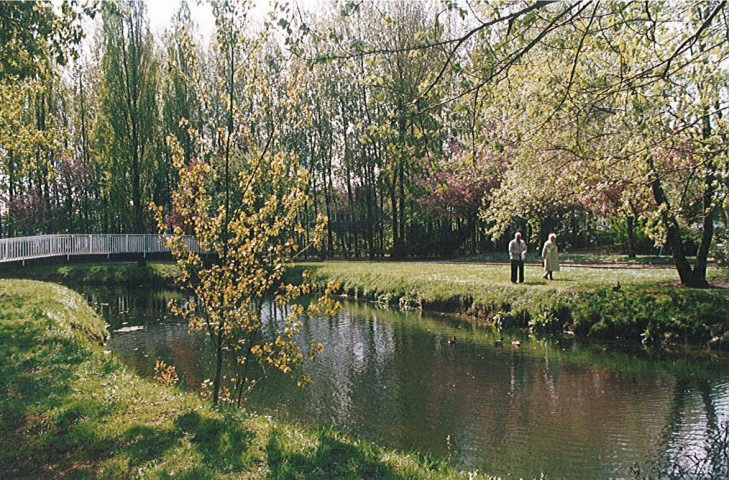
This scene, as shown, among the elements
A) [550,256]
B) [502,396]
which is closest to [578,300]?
[550,256]

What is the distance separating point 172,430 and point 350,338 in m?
8.84

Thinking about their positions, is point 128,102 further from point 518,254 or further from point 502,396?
point 502,396

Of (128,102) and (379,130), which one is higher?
(128,102)

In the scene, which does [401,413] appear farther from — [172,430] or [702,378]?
[702,378]

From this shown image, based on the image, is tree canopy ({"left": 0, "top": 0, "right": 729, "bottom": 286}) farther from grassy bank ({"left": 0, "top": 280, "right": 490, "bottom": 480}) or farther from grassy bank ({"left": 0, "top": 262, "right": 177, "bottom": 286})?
grassy bank ({"left": 0, "top": 262, "right": 177, "bottom": 286})

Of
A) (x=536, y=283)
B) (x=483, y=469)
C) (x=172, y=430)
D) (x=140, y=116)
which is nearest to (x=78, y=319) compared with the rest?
(x=172, y=430)

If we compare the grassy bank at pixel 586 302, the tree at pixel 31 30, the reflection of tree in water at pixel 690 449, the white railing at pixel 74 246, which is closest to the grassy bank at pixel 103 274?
the white railing at pixel 74 246

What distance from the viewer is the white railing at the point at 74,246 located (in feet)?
79.9

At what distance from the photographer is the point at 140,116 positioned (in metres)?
32.8

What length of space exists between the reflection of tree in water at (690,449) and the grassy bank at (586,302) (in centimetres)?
394

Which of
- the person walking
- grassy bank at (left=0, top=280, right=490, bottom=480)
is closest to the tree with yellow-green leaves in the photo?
grassy bank at (left=0, top=280, right=490, bottom=480)

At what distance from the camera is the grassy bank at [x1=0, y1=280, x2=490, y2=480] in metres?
4.36

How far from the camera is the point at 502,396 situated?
8773 mm

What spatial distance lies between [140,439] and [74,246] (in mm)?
28800
